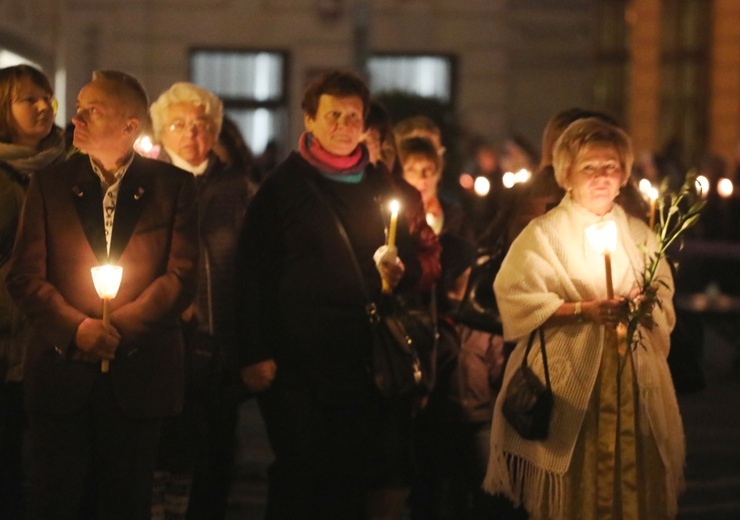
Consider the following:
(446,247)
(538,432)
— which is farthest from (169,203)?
(446,247)

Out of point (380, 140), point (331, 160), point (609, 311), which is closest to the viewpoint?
point (609, 311)

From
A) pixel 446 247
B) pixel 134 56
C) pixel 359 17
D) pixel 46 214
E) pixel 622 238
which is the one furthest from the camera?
pixel 134 56

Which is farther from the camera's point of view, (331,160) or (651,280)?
(331,160)

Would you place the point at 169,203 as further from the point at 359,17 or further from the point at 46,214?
the point at 359,17

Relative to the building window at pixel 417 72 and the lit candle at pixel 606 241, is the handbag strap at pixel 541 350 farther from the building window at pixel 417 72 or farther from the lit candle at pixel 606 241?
the building window at pixel 417 72

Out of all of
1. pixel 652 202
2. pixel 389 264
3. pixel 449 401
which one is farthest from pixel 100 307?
pixel 449 401

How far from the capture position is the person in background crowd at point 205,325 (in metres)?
7.52

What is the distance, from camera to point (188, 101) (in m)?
7.86

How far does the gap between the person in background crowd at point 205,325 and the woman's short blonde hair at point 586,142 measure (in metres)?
1.46

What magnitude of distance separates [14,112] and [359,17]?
7.46m

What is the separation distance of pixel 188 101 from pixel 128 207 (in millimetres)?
1707

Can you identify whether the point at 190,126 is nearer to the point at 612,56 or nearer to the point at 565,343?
the point at 565,343

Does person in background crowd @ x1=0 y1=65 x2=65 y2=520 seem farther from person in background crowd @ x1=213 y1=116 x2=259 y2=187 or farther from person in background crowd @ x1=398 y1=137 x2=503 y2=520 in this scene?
person in background crowd @ x1=398 y1=137 x2=503 y2=520

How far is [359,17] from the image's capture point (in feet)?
46.8
